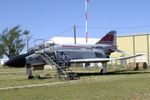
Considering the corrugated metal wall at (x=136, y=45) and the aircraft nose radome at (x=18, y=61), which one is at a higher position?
the corrugated metal wall at (x=136, y=45)

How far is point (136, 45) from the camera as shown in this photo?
70938mm

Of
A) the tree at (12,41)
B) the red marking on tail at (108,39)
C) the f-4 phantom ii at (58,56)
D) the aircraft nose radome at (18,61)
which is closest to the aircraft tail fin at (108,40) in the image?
the red marking on tail at (108,39)

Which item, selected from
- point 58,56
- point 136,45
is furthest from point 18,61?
point 136,45

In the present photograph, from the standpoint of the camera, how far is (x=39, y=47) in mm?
34531

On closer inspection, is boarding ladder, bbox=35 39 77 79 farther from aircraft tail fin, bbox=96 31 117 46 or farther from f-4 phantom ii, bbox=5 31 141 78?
aircraft tail fin, bbox=96 31 117 46

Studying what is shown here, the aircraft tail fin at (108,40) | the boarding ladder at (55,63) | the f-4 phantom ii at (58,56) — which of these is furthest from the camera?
the aircraft tail fin at (108,40)

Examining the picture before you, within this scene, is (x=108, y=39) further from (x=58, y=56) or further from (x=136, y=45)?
(x=136, y=45)

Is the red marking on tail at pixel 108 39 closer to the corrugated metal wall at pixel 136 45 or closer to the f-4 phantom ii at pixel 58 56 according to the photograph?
the f-4 phantom ii at pixel 58 56

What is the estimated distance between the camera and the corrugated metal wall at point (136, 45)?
68.6 meters

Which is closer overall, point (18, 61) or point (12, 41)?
point (18, 61)

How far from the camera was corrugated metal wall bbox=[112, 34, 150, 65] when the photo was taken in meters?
68.6

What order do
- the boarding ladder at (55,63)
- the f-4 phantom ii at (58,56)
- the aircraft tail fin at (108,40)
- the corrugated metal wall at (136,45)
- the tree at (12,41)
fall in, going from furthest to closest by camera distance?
the tree at (12,41) < the corrugated metal wall at (136,45) < the aircraft tail fin at (108,40) < the f-4 phantom ii at (58,56) < the boarding ladder at (55,63)

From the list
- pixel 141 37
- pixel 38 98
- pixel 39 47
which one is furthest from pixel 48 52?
pixel 141 37

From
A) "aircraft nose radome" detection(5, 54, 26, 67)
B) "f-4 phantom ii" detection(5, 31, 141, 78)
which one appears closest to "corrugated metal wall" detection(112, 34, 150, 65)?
"f-4 phantom ii" detection(5, 31, 141, 78)
